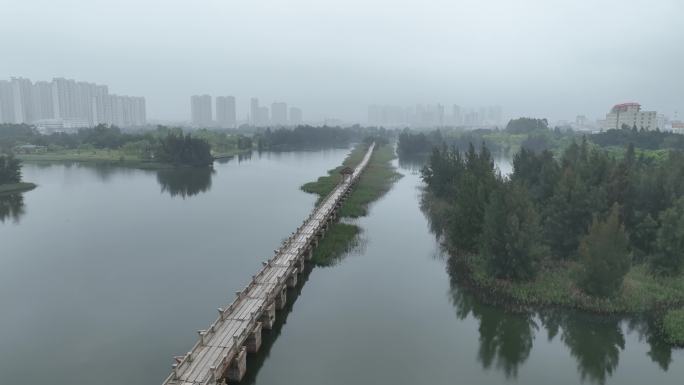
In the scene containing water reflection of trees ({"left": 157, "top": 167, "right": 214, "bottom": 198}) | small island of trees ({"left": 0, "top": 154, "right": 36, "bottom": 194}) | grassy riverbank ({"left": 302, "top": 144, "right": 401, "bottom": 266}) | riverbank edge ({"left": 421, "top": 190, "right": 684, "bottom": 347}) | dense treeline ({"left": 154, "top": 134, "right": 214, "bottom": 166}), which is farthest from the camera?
dense treeline ({"left": 154, "top": 134, "right": 214, "bottom": 166})

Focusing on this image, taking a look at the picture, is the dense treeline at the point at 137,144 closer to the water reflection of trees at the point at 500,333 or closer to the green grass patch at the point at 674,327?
the water reflection of trees at the point at 500,333

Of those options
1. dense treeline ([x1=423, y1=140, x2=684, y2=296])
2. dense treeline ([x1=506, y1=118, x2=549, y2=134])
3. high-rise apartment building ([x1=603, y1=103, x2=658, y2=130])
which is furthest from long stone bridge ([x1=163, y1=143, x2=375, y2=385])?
dense treeline ([x1=506, y1=118, x2=549, y2=134])

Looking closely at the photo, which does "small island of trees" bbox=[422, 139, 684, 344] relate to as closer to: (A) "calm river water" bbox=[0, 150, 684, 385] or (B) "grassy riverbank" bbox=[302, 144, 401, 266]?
(A) "calm river water" bbox=[0, 150, 684, 385]

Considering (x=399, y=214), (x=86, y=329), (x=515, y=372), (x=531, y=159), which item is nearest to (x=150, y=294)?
(x=86, y=329)

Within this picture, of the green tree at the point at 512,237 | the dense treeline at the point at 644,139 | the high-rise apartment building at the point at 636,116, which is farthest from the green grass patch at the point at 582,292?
the high-rise apartment building at the point at 636,116

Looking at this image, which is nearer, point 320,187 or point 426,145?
point 320,187

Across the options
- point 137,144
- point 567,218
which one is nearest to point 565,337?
point 567,218

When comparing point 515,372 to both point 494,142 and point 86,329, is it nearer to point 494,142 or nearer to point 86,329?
point 86,329
